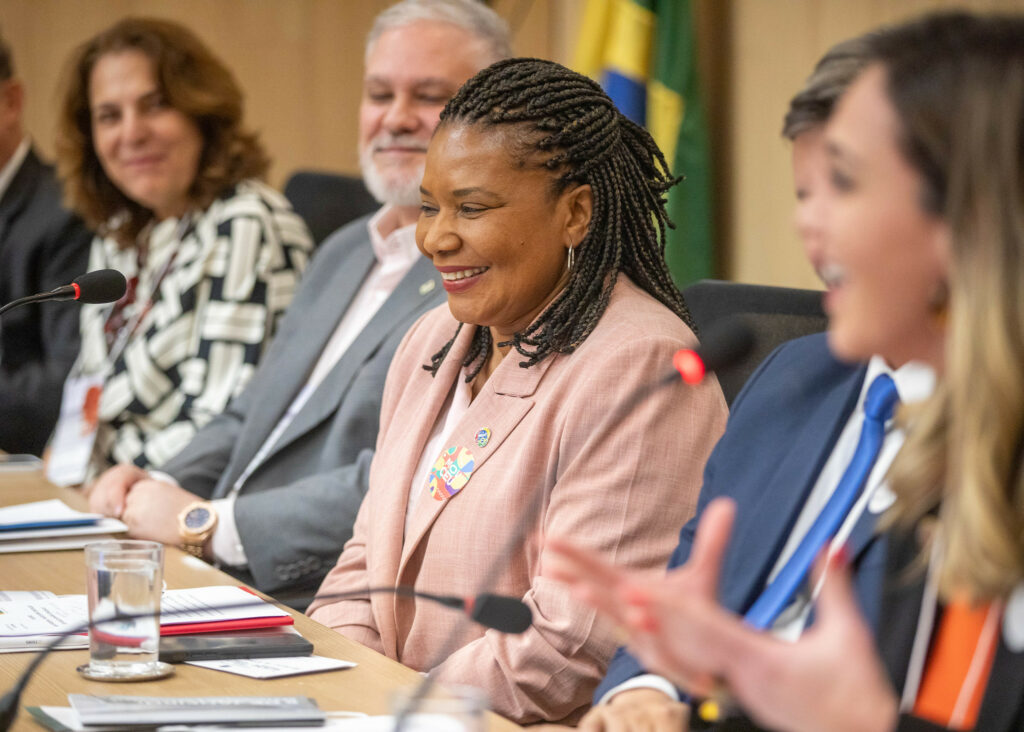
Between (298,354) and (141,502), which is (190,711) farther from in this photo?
(298,354)

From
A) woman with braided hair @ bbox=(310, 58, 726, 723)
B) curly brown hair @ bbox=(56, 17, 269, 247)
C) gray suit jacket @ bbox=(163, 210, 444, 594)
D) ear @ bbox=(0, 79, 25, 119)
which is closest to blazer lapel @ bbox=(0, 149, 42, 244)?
ear @ bbox=(0, 79, 25, 119)

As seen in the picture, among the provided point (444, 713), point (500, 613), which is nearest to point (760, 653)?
point (444, 713)

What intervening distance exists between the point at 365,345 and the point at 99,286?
2.16 ft

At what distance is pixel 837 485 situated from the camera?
1204 mm

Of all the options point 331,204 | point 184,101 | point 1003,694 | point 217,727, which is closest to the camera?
point 1003,694

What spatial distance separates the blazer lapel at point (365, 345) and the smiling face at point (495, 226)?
54cm

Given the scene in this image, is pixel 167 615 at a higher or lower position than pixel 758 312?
lower

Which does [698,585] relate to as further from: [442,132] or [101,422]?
[101,422]

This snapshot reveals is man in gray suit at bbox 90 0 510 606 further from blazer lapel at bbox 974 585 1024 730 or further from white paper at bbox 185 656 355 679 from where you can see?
blazer lapel at bbox 974 585 1024 730

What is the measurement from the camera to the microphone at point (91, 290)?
5.24 feet

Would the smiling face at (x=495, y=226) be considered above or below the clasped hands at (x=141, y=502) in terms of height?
above

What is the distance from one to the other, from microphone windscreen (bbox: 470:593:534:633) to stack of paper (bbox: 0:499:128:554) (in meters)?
0.90

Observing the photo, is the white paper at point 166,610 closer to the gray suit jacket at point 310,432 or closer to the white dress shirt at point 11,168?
the gray suit jacket at point 310,432

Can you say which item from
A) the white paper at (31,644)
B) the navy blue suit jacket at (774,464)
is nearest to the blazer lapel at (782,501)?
the navy blue suit jacket at (774,464)
